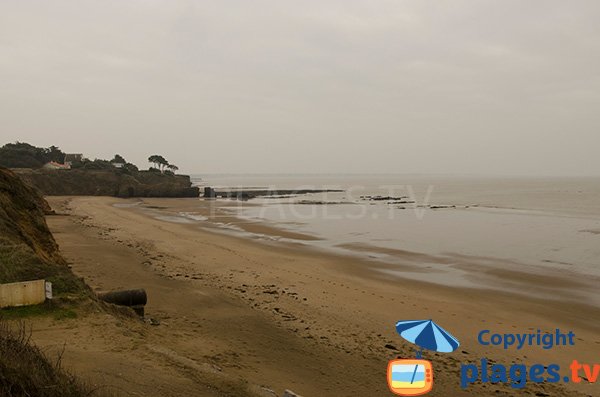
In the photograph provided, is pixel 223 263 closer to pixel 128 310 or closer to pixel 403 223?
pixel 128 310

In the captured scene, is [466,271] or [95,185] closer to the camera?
[466,271]

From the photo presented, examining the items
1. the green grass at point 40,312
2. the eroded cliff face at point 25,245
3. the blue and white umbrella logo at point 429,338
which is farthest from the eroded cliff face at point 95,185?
the blue and white umbrella logo at point 429,338

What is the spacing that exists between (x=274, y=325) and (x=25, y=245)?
5.70m

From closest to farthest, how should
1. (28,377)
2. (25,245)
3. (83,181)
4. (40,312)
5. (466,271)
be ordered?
(28,377), (40,312), (25,245), (466,271), (83,181)

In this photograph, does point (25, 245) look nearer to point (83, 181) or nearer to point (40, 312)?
point (40, 312)

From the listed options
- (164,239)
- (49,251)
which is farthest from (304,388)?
(164,239)

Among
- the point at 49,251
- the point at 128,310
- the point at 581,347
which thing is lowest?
the point at 581,347

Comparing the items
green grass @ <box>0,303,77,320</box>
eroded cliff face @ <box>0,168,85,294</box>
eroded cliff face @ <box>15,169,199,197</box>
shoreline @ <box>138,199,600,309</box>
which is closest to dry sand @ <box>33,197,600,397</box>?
green grass @ <box>0,303,77,320</box>

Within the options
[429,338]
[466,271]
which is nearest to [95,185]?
[466,271]

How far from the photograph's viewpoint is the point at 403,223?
119ft

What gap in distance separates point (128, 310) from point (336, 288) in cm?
706

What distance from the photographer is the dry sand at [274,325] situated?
5973 millimetres

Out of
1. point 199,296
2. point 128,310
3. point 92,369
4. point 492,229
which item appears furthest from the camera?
point 492,229

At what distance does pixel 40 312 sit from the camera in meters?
7.15
